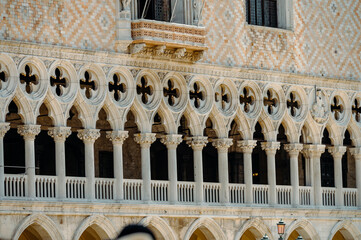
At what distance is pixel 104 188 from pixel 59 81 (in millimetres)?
2583

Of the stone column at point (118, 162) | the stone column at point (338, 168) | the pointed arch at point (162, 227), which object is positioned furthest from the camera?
the stone column at point (338, 168)

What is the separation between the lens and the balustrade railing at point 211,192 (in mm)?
21297

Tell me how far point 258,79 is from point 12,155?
678cm

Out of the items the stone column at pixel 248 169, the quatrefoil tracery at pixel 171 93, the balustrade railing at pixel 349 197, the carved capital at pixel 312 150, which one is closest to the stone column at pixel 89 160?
the quatrefoil tracery at pixel 171 93

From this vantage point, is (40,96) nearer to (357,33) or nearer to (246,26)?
(246,26)

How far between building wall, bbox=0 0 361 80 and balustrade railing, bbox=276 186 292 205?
10.4 ft

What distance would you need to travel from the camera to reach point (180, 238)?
66.7 feet

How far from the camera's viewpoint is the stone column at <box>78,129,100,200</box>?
18766 mm

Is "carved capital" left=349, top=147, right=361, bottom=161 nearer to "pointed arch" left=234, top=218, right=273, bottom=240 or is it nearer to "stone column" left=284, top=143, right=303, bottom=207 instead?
"stone column" left=284, top=143, right=303, bottom=207

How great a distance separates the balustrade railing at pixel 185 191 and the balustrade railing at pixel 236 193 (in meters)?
1.25

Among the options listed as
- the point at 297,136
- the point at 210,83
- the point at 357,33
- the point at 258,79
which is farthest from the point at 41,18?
the point at 357,33

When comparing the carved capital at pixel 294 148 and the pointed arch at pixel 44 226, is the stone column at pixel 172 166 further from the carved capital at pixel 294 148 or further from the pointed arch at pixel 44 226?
the carved capital at pixel 294 148

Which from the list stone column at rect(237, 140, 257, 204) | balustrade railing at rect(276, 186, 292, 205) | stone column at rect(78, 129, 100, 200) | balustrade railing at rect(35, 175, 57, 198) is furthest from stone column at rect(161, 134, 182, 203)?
balustrade railing at rect(276, 186, 292, 205)

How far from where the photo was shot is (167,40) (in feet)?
64.5
